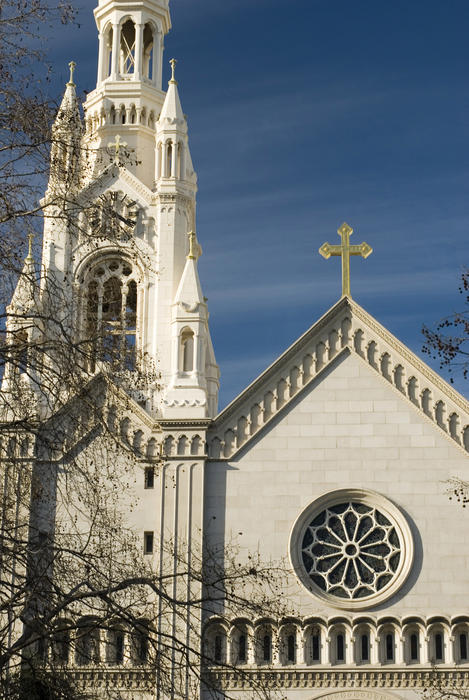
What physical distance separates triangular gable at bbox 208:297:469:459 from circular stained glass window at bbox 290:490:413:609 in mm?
2657

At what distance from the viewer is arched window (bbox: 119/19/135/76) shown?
45250mm

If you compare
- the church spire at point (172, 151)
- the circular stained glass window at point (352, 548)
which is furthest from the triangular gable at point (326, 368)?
the church spire at point (172, 151)

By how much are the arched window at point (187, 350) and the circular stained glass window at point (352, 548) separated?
5.57 meters

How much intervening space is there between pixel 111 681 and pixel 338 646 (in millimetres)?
5486

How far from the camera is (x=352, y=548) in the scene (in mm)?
31438

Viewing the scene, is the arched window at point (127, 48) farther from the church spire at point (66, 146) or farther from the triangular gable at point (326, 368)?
the church spire at point (66, 146)

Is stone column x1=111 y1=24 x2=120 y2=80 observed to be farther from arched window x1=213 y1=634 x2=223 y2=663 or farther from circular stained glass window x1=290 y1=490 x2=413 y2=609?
arched window x1=213 y1=634 x2=223 y2=663

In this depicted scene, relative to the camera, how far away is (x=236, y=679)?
30.1 meters

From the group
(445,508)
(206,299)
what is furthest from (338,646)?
(206,299)

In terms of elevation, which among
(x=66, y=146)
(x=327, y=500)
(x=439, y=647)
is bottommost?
(x=439, y=647)

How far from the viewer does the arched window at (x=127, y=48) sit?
1781 inches

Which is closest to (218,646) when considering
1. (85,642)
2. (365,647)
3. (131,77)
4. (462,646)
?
(365,647)

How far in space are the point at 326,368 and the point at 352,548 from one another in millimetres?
4821

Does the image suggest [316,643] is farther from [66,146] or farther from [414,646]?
[66,146]
